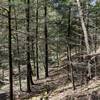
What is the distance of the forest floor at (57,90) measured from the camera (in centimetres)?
1855

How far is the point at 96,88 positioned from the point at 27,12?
885 centimetres

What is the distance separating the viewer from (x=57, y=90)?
21.5 meters

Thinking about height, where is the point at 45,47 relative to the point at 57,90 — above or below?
above

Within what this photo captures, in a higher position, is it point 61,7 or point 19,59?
point 61,7

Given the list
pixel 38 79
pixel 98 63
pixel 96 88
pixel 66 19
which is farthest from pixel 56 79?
pixel 96 88

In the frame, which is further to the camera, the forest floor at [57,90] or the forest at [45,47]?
the forest at [45,47]

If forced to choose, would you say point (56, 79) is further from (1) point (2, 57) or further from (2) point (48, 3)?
(2) point (48, 3)

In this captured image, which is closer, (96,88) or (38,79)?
(96,88)

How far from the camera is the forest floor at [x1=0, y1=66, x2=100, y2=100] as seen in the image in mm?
18545

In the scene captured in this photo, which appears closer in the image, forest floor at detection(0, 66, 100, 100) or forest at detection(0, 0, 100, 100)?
forest floor at detection(0, 66, 100, 100)

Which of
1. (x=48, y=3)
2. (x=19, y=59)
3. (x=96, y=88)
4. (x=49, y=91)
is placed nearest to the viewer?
(x=96, y=88)

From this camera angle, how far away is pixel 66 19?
85.8ft

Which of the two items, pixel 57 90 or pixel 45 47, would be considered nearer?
pixel 57 90

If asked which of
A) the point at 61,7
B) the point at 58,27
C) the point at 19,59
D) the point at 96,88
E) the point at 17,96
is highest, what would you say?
the point at 61,7
